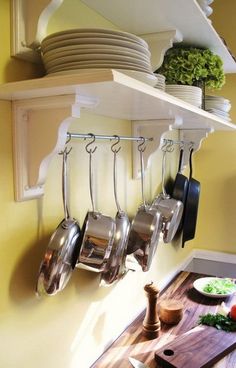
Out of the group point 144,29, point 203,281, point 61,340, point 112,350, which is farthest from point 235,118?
point 61,340

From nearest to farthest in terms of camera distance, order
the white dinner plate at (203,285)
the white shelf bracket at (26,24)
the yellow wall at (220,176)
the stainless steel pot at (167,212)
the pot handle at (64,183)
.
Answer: the white shelf bracket at (26,24) → the pot handle at (64,183) → the stainless steel pot at (167,212) → the white dinner plate at (203,285) → the yellow wall at (220,176)

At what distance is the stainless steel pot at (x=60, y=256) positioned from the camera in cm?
75

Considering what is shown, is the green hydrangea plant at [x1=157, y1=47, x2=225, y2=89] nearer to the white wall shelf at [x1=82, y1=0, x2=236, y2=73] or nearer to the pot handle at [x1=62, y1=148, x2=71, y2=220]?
the white wall shelf at [x1=82, y1=0, x2=236, y2=73]

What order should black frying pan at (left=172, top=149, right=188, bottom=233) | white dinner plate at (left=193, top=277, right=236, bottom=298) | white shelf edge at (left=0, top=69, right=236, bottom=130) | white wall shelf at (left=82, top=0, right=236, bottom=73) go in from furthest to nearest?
1. black frying pan at (left=172, top=149, right=188, bottom=233)
2. white dinner plate at (left=193, top=277, right=236, bottom=298)
3. white wall shelf at (left=82, top=0, right=236, bottom=73)
4. white shelf edge at (left=0, top=69, right=236, bottom=130)

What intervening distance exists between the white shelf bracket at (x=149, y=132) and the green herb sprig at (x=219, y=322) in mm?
546

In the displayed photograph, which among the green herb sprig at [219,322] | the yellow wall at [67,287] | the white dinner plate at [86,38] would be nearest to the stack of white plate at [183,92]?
the yellow wall at [67,287]

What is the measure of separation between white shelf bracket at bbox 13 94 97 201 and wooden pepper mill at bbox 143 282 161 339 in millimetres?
588

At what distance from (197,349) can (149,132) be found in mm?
673

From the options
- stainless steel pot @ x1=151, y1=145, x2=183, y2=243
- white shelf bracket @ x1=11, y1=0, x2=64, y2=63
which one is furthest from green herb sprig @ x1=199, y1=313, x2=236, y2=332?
white shelf bracket @ x1=11, y1=0, x2=64, y2=63

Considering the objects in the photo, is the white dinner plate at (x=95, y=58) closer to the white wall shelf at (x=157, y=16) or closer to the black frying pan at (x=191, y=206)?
the white wall shelf at (x=157, y=16)

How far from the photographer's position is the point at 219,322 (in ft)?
3.90

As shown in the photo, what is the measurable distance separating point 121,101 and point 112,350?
2.51 ft

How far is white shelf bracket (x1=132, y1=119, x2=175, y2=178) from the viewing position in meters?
1.09

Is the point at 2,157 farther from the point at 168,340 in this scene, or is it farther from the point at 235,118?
the point at 235,118
